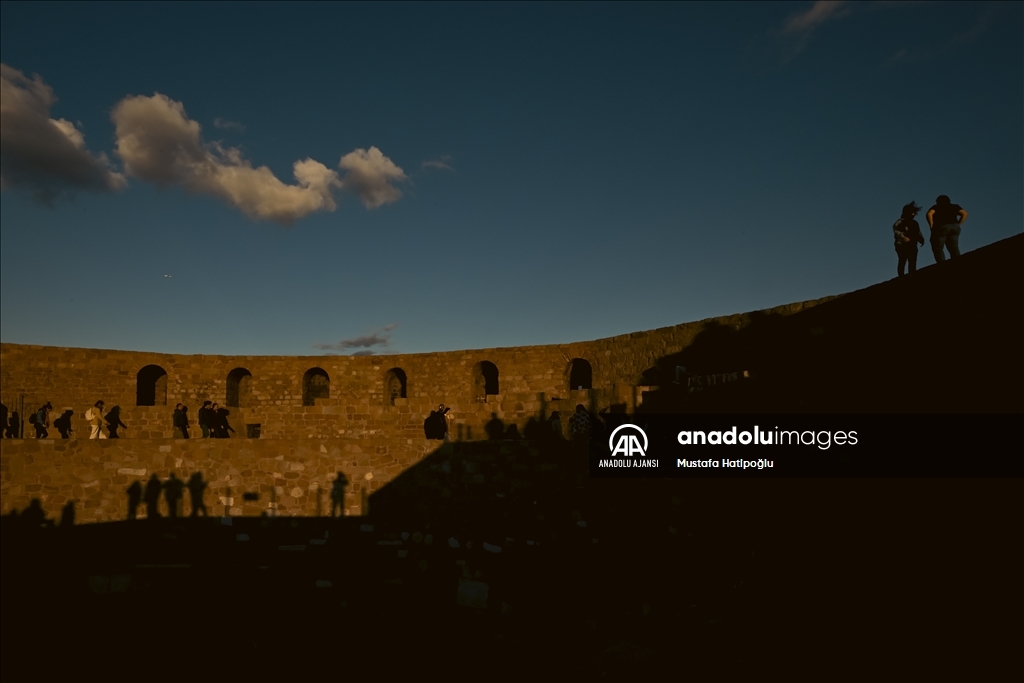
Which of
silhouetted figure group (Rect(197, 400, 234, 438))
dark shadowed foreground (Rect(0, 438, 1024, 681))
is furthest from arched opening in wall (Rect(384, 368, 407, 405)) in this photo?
dark shadowed foreground (Rect(0, 438, 1024, 681))

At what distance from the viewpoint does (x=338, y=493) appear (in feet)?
34.8

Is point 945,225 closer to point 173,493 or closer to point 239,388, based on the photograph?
point 173,493

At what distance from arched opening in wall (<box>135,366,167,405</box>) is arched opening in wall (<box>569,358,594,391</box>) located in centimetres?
1252

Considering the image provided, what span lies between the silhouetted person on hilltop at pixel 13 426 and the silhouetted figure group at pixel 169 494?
8.30m

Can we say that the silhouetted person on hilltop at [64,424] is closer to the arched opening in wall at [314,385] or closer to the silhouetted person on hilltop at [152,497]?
the arched opening in wall at [314,385]

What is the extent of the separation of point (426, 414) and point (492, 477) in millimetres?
4343

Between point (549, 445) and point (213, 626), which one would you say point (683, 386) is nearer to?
point (549, 445)

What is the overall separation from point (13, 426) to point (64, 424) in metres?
2.19

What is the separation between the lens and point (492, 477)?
10.3 m

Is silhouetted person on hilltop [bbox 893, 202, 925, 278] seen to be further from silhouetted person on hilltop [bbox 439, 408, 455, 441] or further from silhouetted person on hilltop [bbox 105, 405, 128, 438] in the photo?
silhouetted person on hilltop [bbox 105, 405, 128, 438]

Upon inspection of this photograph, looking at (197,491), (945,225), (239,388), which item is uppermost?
(945,225)

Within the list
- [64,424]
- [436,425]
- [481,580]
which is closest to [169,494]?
[436,425]

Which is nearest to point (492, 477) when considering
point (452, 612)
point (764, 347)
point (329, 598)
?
point (452, 612)

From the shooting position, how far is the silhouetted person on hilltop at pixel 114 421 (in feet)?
50.9
